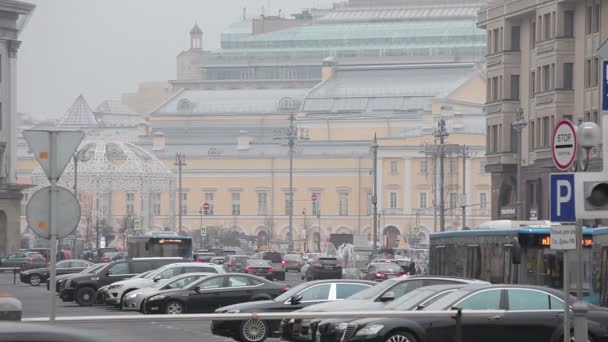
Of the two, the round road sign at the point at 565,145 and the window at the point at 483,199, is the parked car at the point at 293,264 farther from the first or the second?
the round road sign at the point at 565,145

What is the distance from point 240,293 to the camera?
41344mm

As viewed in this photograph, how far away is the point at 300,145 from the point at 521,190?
10658 centimetres

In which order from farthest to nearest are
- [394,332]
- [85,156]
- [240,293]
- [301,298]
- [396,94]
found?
[396,94] → [85,156] → [240,293] → [301,298] → [394,332]

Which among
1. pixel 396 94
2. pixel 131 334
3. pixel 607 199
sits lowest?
pixel 131 334

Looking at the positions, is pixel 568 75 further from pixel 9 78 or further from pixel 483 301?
pixel 9 78

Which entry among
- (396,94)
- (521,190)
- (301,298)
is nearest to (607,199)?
(301,298)

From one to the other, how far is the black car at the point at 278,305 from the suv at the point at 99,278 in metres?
19.8

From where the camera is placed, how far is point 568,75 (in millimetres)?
78188

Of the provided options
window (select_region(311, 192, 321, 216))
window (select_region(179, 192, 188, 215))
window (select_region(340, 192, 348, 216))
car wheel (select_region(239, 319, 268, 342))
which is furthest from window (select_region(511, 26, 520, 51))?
window (select_region(179, 192, 188, 215))

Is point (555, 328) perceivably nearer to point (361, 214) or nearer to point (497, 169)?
point (497, 169)

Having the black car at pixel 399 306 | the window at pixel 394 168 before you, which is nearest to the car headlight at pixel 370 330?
the black car at pixel 399 306

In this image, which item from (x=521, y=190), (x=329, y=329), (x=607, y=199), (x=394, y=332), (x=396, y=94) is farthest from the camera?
(x=396, y=94)

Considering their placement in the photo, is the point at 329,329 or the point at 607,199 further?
the point at 329,329

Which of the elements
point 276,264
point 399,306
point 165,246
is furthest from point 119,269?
point 276,264
